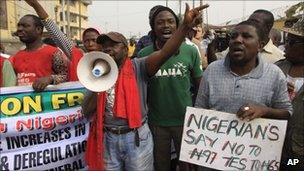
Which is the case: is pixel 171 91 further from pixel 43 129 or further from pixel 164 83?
pixel 43 129

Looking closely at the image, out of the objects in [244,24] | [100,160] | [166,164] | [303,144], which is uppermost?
[244,24]

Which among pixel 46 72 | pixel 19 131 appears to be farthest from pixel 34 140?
pixel 46 72

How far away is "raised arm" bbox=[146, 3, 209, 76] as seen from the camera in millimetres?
3143

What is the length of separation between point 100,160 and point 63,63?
1.31m

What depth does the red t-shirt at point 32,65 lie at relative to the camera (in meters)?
4.07

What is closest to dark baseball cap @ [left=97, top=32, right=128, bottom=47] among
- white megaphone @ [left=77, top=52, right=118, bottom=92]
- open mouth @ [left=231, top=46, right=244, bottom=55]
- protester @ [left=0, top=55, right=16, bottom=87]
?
white megaphone @ [left=77, top=52, right=118, bottom=92]

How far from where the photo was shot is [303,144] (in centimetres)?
280

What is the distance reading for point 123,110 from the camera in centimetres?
321

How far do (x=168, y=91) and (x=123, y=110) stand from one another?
769 millimetres

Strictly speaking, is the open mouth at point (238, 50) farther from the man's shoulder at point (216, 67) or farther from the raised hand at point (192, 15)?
the raised hand at point (192, 15)

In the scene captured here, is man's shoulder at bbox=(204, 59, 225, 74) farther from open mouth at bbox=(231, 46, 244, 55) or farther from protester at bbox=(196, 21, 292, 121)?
open mouth at bbox=(231, 46, 244, 55)

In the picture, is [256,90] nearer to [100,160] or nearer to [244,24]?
[244,24]

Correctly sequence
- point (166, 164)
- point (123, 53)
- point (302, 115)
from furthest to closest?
point (166, 164) < point (123, 53) < point (302, 115)

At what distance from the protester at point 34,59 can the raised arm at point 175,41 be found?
1.11 metres
